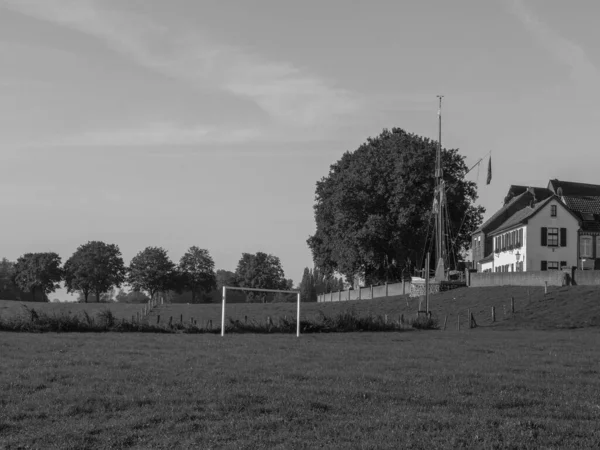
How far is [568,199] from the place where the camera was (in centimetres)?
9281

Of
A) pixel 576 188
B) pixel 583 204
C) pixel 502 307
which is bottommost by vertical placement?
pixel 502 307

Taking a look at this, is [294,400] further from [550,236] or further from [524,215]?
[524,215]

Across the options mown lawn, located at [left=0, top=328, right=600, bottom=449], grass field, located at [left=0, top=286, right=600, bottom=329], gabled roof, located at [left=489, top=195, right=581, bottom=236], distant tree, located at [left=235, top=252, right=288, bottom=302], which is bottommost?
mown lawn, located at [left=0, top=328, right=600, bottom=449]

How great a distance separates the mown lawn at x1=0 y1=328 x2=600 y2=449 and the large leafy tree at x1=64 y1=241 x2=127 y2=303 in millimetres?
146635

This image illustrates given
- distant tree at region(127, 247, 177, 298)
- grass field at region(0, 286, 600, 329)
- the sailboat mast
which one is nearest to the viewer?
grass field at region(0, 286, 600, 329)

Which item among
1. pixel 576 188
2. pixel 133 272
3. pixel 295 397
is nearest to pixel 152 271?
pixel 133 272

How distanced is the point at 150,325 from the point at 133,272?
127 m

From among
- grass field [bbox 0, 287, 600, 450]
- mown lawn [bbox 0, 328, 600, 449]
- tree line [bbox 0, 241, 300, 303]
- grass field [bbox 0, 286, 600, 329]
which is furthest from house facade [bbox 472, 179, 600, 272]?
tree line [bbox 0, 241, 300, 303]

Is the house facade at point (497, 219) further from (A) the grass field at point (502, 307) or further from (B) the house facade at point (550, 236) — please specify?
(A) the grass field at point (502, 307)

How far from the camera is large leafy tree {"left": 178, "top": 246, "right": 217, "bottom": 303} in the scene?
563 feet

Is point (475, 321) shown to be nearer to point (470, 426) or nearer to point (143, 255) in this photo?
point (470, 426)

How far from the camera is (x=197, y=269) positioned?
568ft

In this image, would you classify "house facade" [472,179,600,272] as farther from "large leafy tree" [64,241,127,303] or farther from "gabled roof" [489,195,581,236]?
"large leafy tree" [64,241,127,303]

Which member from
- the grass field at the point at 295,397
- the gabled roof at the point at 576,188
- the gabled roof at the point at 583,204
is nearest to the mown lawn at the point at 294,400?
the grass field at the point at 295,397
